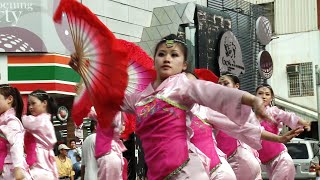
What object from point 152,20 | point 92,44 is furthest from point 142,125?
→ point 152,20

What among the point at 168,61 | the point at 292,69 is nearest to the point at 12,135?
the point at 168,61

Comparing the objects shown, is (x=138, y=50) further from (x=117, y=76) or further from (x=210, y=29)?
(x=210, y=29)

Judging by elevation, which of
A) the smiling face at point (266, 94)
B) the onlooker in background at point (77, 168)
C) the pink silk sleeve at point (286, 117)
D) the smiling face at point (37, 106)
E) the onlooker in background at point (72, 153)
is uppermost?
the smiling face at point (266, 94)

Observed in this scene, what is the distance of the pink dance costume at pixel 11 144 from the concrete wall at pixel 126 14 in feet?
33.3

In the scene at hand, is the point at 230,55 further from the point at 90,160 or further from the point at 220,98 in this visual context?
the point at 220,98

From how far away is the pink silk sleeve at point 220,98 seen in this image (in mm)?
4414

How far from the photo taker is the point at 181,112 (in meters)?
A: 4.86

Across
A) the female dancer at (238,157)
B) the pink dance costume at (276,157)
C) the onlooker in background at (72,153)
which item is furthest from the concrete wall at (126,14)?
the female dancer at (238,157)

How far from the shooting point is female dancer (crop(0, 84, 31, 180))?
20.8 ft

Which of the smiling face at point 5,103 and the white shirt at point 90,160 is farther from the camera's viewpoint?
the white shirt at point 90,160

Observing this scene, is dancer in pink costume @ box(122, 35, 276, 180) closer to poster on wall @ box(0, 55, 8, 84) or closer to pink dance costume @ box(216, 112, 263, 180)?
pink dance costume @ box(216, 112, 263, 180)

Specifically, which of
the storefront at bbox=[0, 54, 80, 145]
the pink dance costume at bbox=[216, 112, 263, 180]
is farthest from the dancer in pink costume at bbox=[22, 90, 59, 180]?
the storefront at bbox=[0, 54, 80, 145]

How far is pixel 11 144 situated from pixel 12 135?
0.27 feet

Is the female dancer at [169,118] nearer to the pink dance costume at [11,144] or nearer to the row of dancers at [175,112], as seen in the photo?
the row of dancers at [175,112]
